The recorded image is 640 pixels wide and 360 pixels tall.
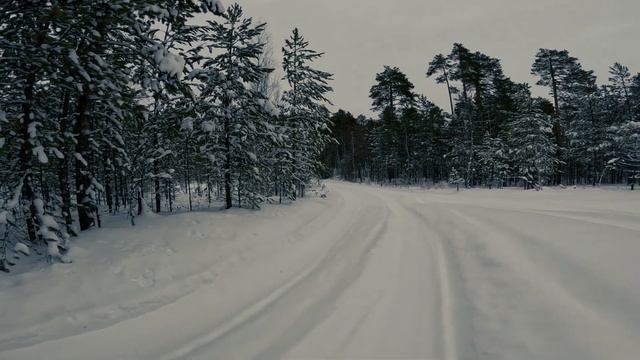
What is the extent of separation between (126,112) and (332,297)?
840cm

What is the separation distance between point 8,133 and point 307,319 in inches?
325

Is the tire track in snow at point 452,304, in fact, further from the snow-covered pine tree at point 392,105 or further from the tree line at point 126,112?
the snow-covered pine tree at point 392,105

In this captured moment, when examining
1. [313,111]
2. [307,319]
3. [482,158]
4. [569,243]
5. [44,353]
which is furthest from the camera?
[482,158]

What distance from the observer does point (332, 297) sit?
568 cm

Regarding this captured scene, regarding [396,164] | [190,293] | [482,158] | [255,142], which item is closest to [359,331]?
[190,293]

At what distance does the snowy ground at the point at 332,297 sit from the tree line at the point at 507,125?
74.4ft

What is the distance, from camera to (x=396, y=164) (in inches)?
1943

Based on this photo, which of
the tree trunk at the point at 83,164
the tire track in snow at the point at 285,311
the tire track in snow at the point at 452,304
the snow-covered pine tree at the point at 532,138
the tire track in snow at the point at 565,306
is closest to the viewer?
the tire track in snow at the point at 565,306

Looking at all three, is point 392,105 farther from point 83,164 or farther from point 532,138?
point 83,164

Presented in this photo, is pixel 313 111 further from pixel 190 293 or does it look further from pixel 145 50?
pixel 190 293

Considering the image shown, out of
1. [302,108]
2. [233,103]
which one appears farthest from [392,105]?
[233,103]

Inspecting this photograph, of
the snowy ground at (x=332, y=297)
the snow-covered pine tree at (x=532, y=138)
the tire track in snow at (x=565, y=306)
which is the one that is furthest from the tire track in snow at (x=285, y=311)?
the snow-covered pine tree at (x=532, y=138)

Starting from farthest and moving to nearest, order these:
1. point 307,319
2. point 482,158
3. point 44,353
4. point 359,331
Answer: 1. point 482,158
2. point 307,319
3. point 359,331
4. point 44,353

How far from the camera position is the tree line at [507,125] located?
105 feet
